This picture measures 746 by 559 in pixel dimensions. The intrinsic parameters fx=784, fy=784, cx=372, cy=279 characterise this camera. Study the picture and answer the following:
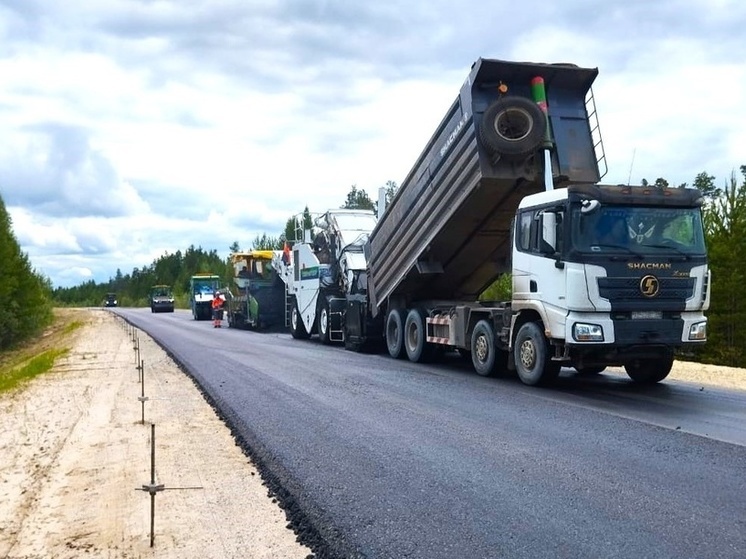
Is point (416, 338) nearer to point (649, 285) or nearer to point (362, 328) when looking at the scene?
point (362, 328)

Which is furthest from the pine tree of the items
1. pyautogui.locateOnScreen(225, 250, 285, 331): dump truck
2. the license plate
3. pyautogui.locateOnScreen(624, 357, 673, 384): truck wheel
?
the license plate

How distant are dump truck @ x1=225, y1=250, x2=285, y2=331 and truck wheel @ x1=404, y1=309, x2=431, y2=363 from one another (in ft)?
39.1

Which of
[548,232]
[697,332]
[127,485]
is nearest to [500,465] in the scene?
[127,485]

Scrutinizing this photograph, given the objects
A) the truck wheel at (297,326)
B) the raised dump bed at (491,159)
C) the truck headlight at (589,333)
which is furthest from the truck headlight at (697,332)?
the truck wheel at (297,326)

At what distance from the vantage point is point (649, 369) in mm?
11484

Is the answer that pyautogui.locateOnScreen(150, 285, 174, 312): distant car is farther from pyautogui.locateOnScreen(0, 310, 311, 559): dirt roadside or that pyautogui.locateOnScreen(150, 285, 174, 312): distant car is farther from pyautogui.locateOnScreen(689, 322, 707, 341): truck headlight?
pyautogui.locateOnScreen(689, 322, 707, 341): truck headlight

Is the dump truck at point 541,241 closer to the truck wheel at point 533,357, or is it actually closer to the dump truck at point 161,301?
the truck wheel at point 533,357

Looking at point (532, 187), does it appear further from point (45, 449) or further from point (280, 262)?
point (280, 262)

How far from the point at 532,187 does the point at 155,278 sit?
122 m

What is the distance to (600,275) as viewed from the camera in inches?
388

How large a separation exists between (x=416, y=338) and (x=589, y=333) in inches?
219

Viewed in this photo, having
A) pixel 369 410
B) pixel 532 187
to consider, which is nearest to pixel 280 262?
pixel 532 187

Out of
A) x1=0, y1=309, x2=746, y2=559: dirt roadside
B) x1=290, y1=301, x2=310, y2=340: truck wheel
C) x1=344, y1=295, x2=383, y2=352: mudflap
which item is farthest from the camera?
x1=290, y1=301, x2=310, y2=340: truck wheel

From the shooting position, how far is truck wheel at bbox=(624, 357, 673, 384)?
11.2 metres
